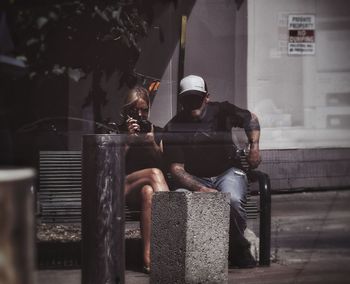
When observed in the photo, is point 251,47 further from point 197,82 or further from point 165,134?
point 165,134

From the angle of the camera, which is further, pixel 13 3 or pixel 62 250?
pixel 62 250

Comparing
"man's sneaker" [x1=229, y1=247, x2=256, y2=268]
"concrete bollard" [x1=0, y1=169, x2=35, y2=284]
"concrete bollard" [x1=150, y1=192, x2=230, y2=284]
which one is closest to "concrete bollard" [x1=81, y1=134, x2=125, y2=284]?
"concrete bollard" [x1=150, y1=192, x2=230, y2=284]

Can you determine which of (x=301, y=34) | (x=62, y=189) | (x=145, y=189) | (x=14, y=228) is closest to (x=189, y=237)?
(x=145, y=189)

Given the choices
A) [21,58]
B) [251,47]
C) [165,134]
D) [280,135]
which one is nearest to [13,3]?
[21,58]

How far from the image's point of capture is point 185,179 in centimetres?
658

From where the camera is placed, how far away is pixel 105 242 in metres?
5.56

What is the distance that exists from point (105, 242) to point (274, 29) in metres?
2.52

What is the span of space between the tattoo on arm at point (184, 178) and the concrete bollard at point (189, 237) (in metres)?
0.59

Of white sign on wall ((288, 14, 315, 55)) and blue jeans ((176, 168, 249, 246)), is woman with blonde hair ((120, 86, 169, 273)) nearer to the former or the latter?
blue jeans ((176, 168, 249, 246))

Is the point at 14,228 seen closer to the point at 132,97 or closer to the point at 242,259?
the point at 132,97

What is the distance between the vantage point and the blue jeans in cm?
650

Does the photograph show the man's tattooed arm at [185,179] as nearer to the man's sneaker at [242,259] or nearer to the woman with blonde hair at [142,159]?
the woman with blonde hair at [142,159]

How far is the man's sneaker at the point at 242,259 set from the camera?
6.74 meters

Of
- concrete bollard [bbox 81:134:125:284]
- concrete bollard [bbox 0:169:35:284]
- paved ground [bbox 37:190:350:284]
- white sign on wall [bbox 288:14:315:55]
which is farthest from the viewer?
white sign on wall [bbox 288:14:315:55]
